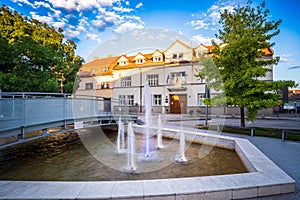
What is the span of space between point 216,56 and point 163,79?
16207 mm

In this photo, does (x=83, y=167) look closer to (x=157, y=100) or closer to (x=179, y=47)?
(x=157, y=100)

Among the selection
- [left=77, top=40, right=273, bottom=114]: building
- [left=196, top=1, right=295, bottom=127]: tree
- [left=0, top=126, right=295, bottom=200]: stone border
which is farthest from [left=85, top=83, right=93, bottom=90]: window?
[left=0, top=126, right=295, bottom=200]: stone border

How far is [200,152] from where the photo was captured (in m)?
8.39

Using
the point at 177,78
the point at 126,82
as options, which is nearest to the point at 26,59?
the point at 126,82

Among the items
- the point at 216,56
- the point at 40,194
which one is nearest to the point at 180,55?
the point at 216,56

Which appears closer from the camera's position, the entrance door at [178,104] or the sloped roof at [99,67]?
the entrance door at [178,104]

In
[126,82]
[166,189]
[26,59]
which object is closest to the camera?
[166,189]

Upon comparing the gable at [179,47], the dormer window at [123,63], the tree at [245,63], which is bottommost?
the tree at [245,63]

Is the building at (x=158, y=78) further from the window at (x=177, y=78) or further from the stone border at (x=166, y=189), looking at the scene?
the stone border at (x=166, y=189)

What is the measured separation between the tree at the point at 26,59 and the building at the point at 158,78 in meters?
8.49

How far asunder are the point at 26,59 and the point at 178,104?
2033cm

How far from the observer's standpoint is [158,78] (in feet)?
97.8

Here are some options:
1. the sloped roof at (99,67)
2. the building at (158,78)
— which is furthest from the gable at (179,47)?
the sloped roof at (99,67)

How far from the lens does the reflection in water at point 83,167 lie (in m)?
5.74
